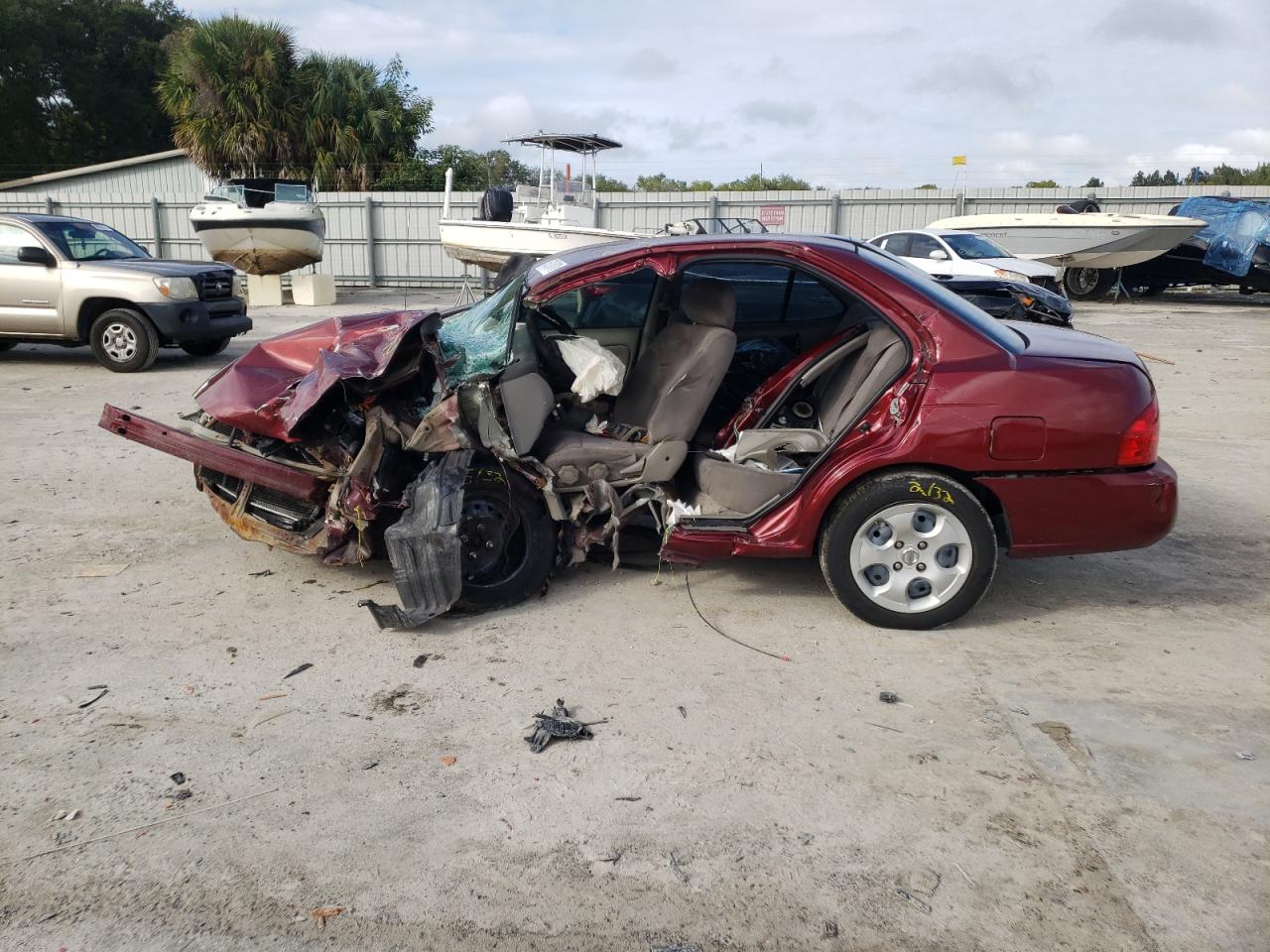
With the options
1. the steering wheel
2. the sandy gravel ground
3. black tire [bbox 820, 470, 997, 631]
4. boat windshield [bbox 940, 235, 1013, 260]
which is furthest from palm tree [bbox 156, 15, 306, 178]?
black tire [bbox 820, 470, 997, 631]

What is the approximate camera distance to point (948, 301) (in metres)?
4.50

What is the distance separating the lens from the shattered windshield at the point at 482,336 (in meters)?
4.60

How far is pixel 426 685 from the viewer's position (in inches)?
155

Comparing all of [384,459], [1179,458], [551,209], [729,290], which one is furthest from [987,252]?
[384,459]

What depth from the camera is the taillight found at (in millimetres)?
4254

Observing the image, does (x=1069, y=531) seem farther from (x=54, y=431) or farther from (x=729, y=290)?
(x=54, y=431)

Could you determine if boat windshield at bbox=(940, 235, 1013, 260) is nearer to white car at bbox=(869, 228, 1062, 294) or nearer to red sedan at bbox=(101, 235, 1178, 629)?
white car at bbox=(869, 228, 1062, 294)

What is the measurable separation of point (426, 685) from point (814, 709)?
1.53 metres

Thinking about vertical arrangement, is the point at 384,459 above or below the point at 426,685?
above

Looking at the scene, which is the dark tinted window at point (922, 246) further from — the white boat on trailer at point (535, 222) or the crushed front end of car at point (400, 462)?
the crushed front end of car at point (400, 462)

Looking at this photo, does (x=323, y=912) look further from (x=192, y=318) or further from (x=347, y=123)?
(x=347, y=123)

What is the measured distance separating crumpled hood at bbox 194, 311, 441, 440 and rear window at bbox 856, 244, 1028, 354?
6.99 feet

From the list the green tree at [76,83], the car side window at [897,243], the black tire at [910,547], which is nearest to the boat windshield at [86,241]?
the black tire at [910,547]

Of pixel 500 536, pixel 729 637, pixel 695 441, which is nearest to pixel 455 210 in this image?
pixel 695 441
